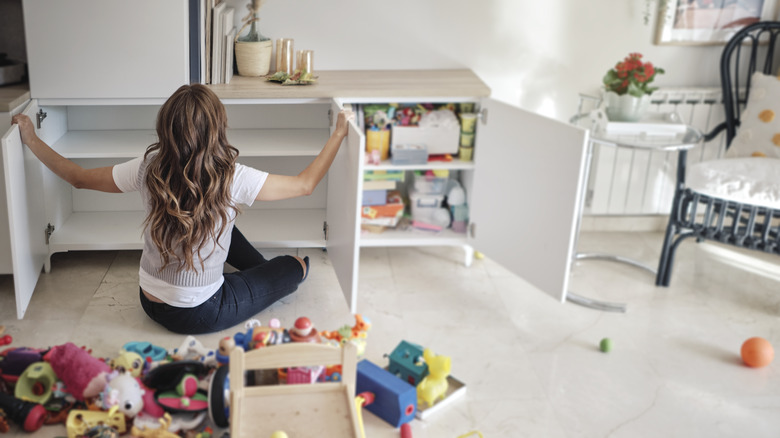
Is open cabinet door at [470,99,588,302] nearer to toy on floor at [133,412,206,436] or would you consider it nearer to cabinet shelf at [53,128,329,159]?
cabinet shelf at [53,128,329,159]

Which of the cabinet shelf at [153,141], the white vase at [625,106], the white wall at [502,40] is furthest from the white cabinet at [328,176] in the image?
the white vase at [625,106]

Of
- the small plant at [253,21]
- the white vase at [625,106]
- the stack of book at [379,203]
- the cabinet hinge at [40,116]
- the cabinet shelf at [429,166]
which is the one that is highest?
the small plant at [253,21]

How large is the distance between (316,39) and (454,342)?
4.31 ft

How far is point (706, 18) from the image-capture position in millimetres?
3199

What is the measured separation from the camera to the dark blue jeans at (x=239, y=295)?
2375mm

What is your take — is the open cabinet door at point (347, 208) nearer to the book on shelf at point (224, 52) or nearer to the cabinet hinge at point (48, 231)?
the book on shelf at point (224, 52)

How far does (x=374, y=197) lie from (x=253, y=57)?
2.25 feet

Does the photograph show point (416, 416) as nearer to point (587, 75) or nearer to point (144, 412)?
point (144, 412)

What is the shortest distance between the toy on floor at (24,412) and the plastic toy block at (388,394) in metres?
0.81

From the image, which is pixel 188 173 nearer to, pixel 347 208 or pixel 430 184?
pixel 347 208

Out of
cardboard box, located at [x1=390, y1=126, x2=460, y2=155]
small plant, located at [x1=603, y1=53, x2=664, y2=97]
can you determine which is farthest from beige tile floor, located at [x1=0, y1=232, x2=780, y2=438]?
small plant, located at [x1=603, y1=53, x2=664, y2=97]

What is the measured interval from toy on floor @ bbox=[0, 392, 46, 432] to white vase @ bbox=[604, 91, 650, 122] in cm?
217

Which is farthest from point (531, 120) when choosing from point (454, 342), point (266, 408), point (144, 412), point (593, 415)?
point (144, 412)

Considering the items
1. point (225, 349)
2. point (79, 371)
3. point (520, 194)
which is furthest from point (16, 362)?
point (520, 194)
